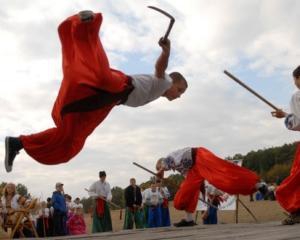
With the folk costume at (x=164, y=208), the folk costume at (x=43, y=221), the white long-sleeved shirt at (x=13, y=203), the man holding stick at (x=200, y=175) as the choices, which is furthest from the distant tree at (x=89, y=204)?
the man holding stick at (x=200, y=175)

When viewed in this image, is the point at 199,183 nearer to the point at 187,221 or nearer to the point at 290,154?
the point at 187,221

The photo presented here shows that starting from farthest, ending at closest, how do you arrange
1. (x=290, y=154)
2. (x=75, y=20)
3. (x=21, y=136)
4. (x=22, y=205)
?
(x=290, y=154), (x=22, y=205), (x=21, y=136), (x=75, y=20)

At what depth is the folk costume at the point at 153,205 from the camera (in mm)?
13195

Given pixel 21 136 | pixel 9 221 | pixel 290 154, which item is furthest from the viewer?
pixel 290 154

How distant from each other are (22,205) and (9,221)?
0.81 metres

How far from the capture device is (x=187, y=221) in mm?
7012

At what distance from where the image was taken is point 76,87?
4.18m

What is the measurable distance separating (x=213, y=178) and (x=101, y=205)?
18.1 ft

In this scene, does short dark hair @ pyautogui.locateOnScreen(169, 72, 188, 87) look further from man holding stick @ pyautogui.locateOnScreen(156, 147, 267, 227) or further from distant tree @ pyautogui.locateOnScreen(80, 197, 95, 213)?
distant tree @ pyautogui.locateOnScreen(80, 197, 95, 213)

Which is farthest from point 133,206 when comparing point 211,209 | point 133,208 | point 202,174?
point 202,174

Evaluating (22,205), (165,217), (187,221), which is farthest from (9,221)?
(165,217)

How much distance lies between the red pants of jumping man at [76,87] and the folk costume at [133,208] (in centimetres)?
846

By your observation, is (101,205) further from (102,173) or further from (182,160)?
(182,160)

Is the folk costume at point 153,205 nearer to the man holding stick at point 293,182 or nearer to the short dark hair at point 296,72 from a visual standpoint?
the man holding stick at point 293,182
